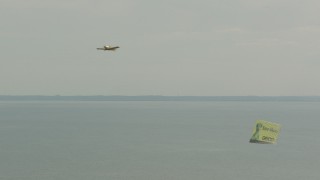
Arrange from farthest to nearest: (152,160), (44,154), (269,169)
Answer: (44,154)
(152,160)
(269,169)

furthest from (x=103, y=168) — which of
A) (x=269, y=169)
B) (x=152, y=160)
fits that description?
(x=269, y=169)

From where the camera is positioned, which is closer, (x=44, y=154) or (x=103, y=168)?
(x=103, y=168)

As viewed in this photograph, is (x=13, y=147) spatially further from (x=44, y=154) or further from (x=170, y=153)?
(x=170, y=153)

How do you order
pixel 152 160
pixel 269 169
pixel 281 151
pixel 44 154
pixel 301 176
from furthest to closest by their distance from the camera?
pixel 281 151 → pixel 44 154 → pixel 152 160 → pixel 269 169 → pixel 301 176

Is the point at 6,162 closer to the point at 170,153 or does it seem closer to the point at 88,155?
the point at 88,155

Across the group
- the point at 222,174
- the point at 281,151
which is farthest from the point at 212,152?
the point at 222,174

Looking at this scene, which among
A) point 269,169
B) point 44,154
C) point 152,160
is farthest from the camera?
point 44,154
